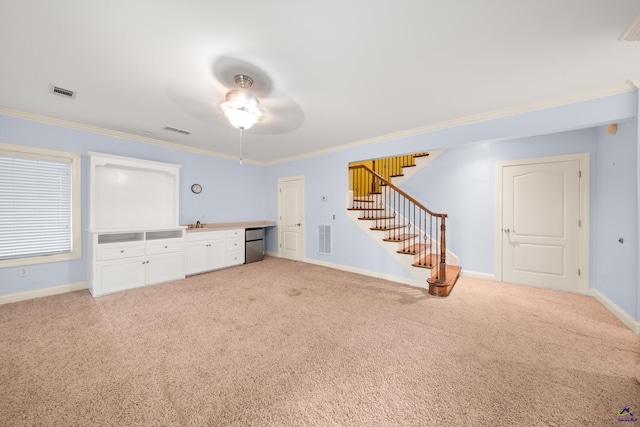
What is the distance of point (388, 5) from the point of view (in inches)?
59.2

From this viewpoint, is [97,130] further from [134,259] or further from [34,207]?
[134,259]

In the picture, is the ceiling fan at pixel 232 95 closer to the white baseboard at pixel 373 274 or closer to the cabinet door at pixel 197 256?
the cabinet door at pixel 197 256

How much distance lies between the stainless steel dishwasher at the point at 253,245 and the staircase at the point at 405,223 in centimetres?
242

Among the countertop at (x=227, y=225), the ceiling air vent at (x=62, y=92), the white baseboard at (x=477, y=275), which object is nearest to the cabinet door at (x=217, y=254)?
the countertop at (x=227, y=225)

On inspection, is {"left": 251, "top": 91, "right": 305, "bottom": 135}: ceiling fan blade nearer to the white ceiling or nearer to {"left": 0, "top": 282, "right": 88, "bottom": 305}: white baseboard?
the white ceiling

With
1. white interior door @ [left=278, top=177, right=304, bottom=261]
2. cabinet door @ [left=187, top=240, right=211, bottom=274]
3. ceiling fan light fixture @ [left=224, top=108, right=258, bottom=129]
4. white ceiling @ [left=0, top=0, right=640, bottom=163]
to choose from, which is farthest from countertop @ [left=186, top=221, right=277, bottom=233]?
ceiling fan light fixture @ [left=224, top=108, right=258, bottom=129]

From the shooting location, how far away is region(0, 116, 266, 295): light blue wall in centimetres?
324

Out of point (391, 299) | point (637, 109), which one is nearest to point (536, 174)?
point (637, 109)

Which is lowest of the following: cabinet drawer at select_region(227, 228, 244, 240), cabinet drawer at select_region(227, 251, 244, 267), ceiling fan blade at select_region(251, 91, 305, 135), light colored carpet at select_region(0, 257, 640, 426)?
light colored carpet at select_region(0, 257, 640, 426)

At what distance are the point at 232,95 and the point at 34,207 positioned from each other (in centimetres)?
353

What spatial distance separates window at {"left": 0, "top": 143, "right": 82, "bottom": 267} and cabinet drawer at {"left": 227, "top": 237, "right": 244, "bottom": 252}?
2.30m

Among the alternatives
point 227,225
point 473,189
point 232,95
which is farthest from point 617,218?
point 227,225

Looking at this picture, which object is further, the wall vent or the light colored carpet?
the wall vent

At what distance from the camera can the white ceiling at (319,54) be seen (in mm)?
1553
